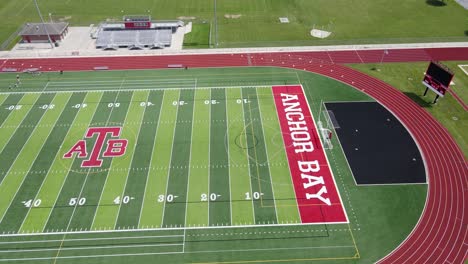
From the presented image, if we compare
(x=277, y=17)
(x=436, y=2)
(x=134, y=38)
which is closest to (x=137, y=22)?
(x=134, y=38)

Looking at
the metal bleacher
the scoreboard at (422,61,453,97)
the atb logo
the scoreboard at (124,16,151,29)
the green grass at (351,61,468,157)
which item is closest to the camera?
the atb logo

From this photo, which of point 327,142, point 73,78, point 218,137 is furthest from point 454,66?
point 73,78

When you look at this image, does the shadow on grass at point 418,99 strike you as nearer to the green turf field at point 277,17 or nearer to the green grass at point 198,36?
the green turf field at point 277,17

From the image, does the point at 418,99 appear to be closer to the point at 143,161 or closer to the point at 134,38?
the point at 143,161

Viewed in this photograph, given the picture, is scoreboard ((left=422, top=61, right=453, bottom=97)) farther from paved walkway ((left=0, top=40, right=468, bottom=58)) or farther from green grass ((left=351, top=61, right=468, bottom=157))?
paved walkway ((left=0, top=40, right=468, bottom=58))

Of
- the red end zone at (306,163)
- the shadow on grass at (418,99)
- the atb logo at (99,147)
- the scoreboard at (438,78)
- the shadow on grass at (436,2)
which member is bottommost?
the atb logo at (99,147)

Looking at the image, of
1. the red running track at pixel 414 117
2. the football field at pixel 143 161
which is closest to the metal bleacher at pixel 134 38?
the red running track at pixel 414 117

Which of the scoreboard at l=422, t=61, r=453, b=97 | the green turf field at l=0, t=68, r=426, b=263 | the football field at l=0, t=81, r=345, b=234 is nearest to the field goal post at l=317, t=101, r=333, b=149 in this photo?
the green turf field at l=0, t=68, r=426, b=263
